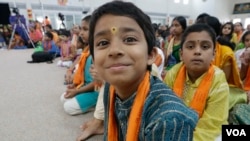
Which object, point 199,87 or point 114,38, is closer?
point 114,38

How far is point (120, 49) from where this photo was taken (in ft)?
1.97

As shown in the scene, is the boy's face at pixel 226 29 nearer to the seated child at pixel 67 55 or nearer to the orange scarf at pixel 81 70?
the orange scarf at pixel 81 70

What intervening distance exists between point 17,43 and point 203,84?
785 cm

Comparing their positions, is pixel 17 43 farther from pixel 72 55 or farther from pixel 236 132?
pixel 236 132

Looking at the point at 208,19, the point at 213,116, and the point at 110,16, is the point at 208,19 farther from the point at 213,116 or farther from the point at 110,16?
the point at 110,16

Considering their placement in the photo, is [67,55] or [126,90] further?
[67,55]

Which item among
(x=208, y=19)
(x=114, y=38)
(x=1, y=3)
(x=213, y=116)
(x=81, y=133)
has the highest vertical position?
(x=1, y=3)

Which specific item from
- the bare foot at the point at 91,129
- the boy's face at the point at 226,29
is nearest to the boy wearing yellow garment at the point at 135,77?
the bare foot at the point at 91,129

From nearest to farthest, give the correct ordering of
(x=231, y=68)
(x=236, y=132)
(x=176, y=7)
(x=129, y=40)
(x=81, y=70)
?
(x=129, y=40), (x=236, y=132), (x=231, y=68), (x=81, y=70), (x=176, y=7)

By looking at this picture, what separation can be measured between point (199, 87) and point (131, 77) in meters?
0.62

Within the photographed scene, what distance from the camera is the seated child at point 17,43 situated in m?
7.42

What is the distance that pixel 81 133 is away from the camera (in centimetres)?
139

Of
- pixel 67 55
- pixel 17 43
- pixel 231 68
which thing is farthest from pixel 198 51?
pixel 17 43

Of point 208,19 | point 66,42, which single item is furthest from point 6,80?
point 208,19
